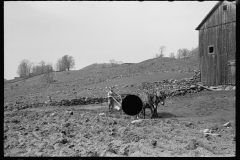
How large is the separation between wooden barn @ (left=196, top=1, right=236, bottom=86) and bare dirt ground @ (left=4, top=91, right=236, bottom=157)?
1.08 feet

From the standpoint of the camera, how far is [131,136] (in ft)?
13.4

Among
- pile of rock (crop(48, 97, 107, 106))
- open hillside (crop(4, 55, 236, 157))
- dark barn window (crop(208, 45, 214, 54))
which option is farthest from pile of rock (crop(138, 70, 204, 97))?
pile of rock (crop(48, 97, 107, 106))

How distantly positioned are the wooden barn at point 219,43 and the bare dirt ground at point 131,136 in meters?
0.33

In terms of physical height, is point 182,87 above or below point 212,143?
above

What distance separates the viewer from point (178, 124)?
14.4 feet

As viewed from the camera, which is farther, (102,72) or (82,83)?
(102,72)

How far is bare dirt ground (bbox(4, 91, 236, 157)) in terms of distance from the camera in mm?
2619

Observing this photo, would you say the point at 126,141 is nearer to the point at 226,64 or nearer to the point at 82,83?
the point at 226,64

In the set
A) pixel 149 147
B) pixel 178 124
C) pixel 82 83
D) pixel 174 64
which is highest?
pixel 174 64

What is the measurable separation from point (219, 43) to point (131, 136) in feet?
8.22

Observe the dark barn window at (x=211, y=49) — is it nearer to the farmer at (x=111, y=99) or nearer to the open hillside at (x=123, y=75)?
the open hillside at (x=123, y=75)

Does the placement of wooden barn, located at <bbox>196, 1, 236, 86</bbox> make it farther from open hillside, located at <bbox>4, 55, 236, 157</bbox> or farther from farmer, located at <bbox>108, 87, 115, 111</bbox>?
farmer, located at <bbox>108, 87, 115, 111</bbox>

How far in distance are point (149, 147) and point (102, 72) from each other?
827 cm
